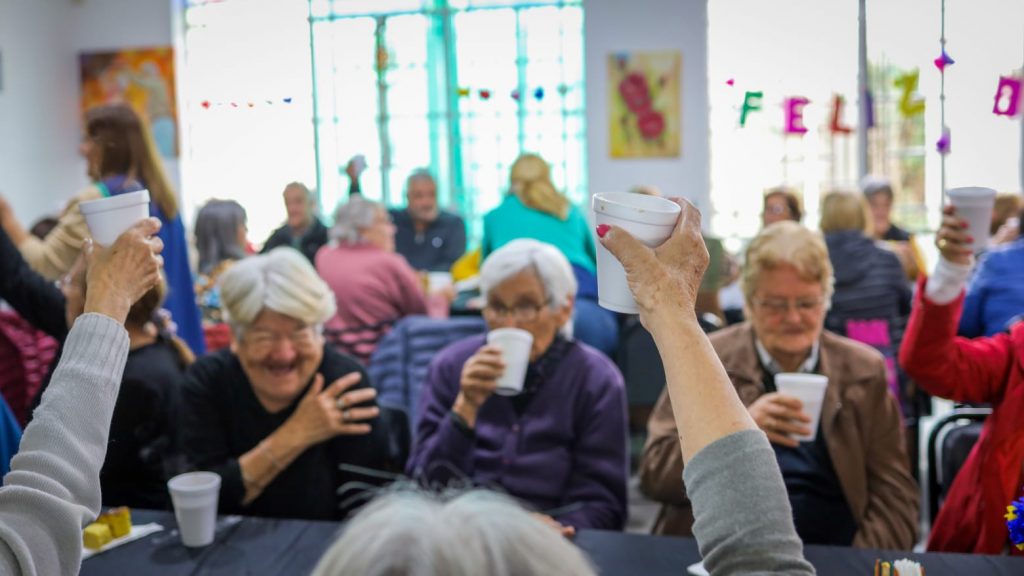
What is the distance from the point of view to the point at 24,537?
0.95 metres

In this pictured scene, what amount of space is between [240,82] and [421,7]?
6.81m

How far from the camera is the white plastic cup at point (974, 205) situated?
6.17ft

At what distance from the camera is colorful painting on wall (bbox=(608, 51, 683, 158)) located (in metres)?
8.03

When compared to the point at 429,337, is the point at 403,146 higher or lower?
higher

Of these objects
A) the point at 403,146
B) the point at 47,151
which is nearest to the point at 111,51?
the point at 47,151

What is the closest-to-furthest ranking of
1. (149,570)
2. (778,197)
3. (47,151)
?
(149,570), (778,197), (47,151)

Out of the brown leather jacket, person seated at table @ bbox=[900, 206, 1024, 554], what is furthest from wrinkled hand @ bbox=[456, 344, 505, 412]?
→ person seated at table @ bbox=[900, 206, 1024, 554]

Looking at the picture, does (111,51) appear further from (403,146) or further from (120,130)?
(120,130)

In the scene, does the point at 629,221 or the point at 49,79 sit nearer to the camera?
the point at 629,221

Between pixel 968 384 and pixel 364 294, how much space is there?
2.23 meters

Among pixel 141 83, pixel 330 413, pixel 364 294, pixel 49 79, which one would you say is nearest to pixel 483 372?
pixel 330 413

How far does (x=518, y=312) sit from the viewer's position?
7.54 feet

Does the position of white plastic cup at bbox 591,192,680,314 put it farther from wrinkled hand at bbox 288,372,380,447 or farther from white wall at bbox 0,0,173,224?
white wall at bbox 0,0,173,224

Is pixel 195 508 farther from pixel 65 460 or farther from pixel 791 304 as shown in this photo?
pixel 791 304
